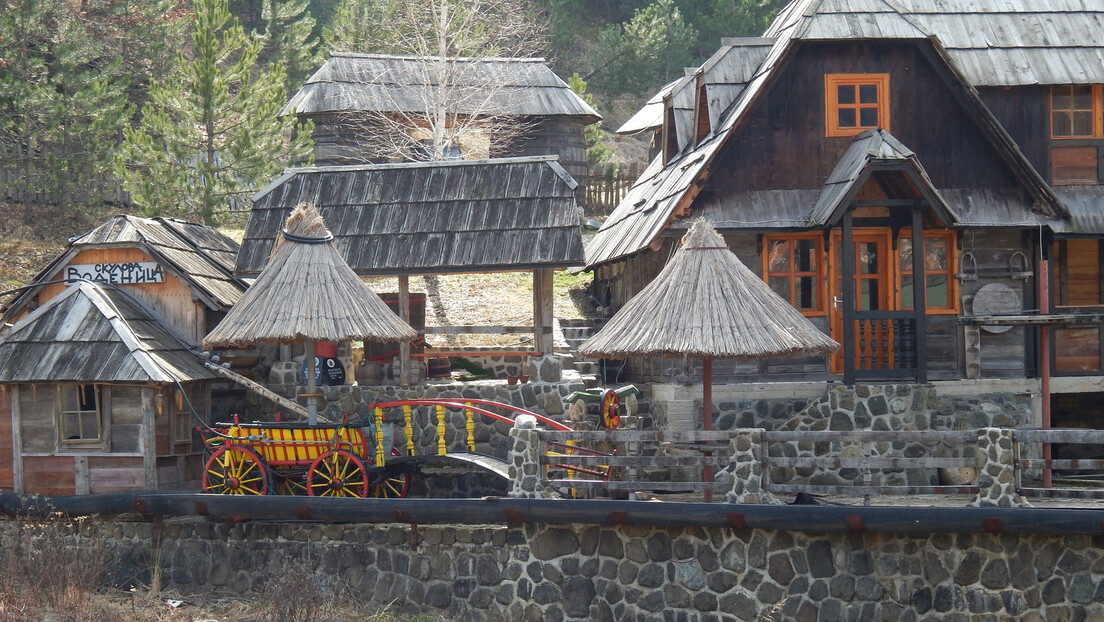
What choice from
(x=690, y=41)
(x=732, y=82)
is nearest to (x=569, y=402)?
(x=732, y=82)

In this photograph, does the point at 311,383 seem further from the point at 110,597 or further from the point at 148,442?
the point at 110,597

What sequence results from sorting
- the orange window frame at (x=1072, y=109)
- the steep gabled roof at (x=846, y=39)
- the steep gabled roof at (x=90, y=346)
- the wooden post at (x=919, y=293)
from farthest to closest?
the orange window frame at (x=1072, y=109) → the steep gabled roof at (x=846, y=39) → the wooden post at (x=919, y=293) → the steep gabled roof at (x=90, y=346)

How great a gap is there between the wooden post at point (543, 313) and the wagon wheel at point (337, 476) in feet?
12.1

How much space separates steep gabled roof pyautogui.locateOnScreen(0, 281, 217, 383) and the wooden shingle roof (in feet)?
6.06

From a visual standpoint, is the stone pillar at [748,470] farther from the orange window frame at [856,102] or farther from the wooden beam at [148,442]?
the wooden beam at [148,442]

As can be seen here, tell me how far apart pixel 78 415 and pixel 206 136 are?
401 inches

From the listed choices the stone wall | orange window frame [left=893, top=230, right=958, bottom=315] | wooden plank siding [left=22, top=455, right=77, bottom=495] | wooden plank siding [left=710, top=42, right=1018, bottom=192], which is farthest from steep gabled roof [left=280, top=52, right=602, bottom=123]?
wooden plank siding [left=22, top=455, right=77, bottom=495]

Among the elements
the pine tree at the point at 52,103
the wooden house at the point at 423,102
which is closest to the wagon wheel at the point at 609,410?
the wooden house at the point at 423,102

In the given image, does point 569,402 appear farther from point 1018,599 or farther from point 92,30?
point 92,30

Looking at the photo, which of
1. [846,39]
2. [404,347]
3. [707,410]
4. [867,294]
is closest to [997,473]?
[707,410]

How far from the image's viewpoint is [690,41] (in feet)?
139

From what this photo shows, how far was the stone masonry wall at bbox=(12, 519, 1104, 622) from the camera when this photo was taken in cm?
1298

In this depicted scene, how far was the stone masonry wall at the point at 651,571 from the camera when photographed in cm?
1298

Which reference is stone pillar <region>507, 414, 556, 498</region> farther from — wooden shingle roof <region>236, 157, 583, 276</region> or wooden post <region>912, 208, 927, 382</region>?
wooden post <region>912, 208, 927, 382</region>
